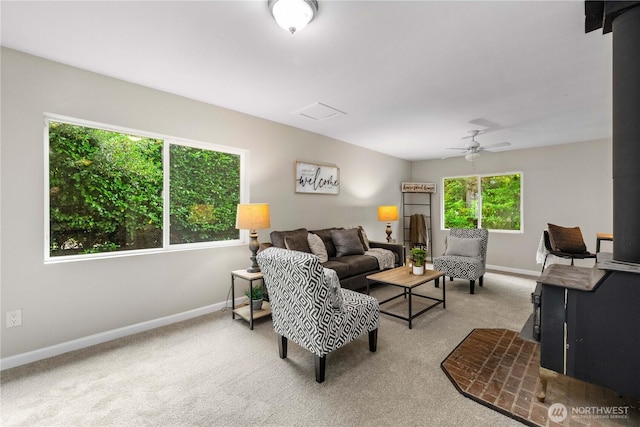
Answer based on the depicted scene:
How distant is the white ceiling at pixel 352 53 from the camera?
1803mm

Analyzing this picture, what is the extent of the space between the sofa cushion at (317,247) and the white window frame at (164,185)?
894 millimetres

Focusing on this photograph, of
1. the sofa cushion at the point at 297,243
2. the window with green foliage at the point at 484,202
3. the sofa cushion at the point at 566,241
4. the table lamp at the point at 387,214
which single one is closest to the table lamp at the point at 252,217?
the sofa cushion at the point at 297,243

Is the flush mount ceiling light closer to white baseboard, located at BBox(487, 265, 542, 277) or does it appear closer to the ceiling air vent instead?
the ceiling air vent

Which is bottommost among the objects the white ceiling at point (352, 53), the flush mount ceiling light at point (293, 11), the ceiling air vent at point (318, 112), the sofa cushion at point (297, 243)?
the sofa cushion at point (297, 243)

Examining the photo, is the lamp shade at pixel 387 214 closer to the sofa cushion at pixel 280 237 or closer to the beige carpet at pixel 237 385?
the sofa cushion at pixel 280 237

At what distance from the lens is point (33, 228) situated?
2373 millimetres

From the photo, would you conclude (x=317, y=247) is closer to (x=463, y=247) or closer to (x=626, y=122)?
(x=463, y=247)

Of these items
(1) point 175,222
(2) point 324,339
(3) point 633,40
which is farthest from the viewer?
(1) point 175,222

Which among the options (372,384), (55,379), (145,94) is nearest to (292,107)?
(145,94)

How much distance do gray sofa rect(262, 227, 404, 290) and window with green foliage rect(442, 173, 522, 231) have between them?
246cm

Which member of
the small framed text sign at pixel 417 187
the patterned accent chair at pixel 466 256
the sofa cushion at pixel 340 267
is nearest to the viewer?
the sofa cushion at pixel 340 267

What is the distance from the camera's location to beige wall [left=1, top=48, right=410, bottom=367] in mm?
2283

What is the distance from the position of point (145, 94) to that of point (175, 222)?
1403 mm

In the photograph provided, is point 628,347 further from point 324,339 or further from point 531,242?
point 531,242
